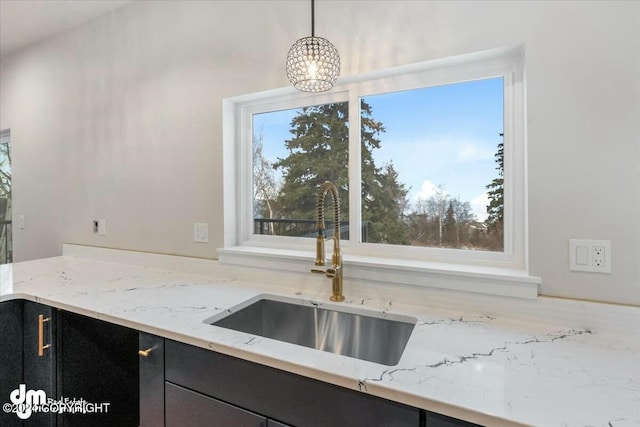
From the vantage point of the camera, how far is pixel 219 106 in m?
1.81

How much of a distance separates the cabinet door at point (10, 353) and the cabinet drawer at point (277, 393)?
2.97 ft

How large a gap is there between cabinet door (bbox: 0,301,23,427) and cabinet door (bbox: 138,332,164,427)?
2.51 ft

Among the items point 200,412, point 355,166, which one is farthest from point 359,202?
point 200,412

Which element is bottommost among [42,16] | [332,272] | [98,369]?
[98,369]

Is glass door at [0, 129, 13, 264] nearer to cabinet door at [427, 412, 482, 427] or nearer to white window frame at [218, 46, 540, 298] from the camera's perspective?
white window frame at [218, 46, 540, 298]

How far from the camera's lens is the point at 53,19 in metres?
2.35

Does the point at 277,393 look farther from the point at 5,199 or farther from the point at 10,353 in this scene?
the point at 5,199

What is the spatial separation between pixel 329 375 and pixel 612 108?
1144 mm

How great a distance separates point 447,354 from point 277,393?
46 centimetres

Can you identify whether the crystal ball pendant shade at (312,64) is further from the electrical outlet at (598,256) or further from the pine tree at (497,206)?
the electrical outlet at (598,256)

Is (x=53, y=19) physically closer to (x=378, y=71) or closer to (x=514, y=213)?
(x=378, y=71)

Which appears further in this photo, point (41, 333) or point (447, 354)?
point (41, 333)

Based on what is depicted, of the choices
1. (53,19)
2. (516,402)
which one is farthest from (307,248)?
(53,19)

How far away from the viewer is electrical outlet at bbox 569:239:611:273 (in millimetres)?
1065
